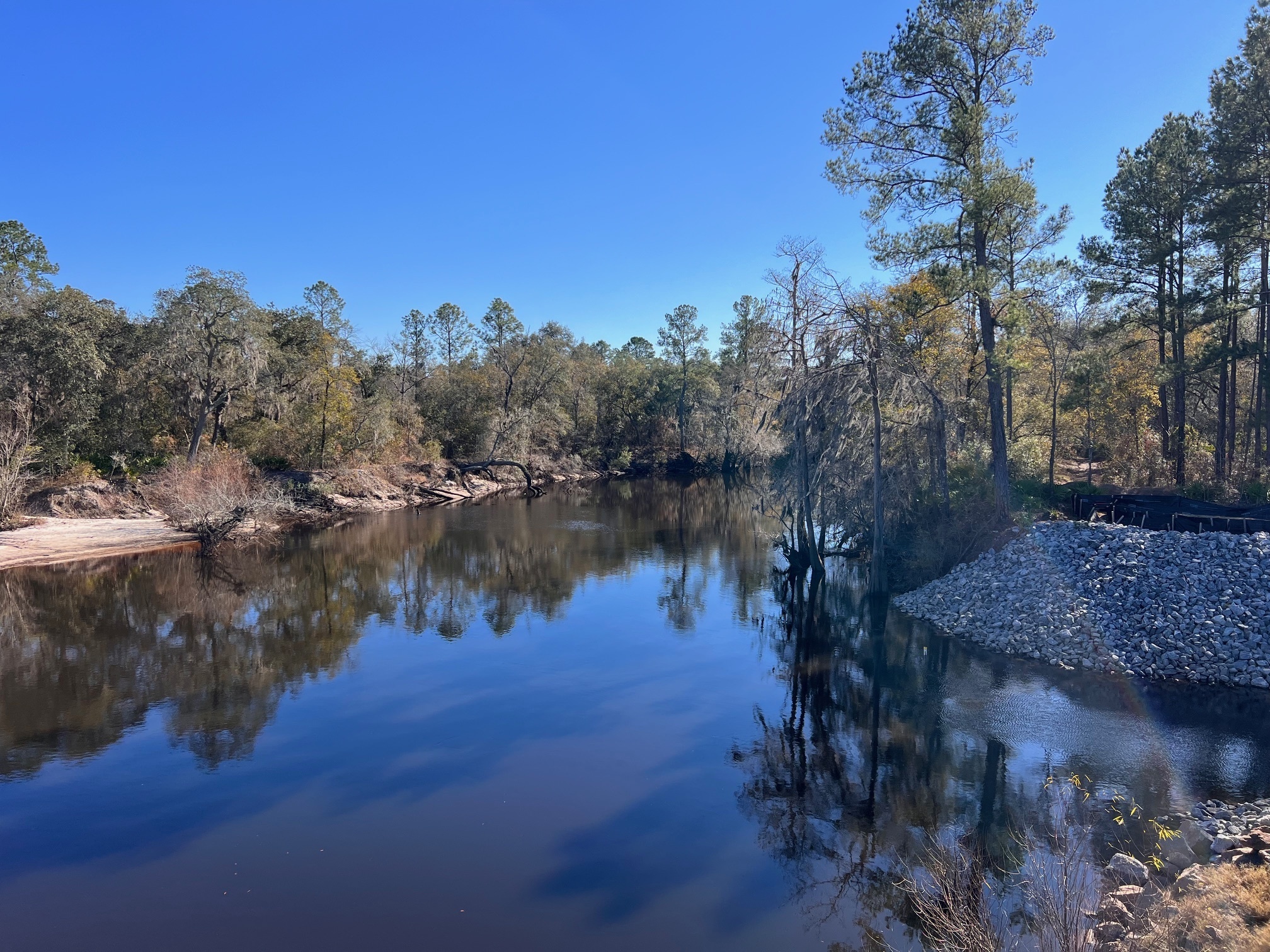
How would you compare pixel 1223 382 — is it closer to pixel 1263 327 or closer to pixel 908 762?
pixel 1263 327

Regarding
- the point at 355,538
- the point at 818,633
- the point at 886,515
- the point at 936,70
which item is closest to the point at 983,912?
the point at 818,633

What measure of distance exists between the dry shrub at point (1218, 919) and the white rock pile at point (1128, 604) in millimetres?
8499

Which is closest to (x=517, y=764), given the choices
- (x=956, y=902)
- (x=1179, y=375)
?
(x=956, y=902)

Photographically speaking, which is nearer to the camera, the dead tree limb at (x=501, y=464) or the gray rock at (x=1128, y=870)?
the gray rock at (x=1128, y=870)

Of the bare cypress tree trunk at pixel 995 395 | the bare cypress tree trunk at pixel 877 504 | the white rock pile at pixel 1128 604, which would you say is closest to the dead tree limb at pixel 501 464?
the bare cypress tree trunk at pixel 877 504

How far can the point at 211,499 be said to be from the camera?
94.1 ft

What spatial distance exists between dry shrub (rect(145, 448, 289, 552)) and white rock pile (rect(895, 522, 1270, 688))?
26058 millimetres

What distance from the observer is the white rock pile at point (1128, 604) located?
15047 millimetres

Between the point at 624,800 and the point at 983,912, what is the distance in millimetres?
5083

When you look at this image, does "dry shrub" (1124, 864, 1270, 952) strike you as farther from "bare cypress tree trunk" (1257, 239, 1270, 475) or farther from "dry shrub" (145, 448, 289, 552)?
"dry shrub" (145, 448, 289, 552)

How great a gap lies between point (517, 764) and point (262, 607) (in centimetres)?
1335

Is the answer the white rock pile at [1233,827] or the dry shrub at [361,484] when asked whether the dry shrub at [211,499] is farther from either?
the white rock pile at [1233,827]

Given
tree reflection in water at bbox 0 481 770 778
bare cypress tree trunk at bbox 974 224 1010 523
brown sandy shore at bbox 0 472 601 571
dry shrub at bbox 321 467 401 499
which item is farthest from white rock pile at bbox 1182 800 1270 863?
dry shrub at bbox 321 467 401 499

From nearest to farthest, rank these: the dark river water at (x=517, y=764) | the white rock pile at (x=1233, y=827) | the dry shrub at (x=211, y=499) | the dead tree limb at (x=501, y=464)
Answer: the dark river water at (x=517, y=764) < the white rock pile at (x=1233, y=827) < the dry shrub at (x=211, y=499) < the dead tree limb at (x=501, y=464)
